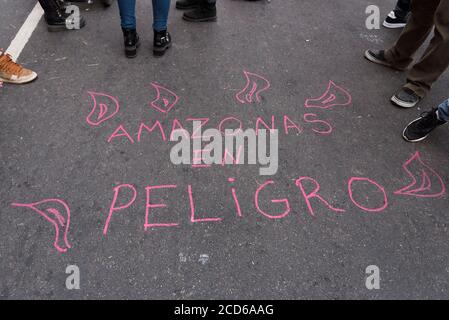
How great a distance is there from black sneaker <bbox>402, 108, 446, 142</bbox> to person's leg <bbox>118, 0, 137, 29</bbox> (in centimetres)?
248

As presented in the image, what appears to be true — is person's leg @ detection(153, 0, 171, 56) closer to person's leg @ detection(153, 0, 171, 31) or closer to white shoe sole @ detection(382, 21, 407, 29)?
person's leg @ detection(153, 0, 171, 31)

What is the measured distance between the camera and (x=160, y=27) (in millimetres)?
2834

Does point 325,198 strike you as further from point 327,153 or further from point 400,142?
point 400,142

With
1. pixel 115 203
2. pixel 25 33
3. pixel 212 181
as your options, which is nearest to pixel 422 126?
pixel 212 181

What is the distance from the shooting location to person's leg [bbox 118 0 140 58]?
2.63 m

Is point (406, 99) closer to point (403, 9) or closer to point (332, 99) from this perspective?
point (332, 99)

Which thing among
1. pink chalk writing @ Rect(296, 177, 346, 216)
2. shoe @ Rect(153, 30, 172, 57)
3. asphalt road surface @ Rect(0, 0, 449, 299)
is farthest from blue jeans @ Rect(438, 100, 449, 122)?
shoe @ Rect(153, 30, 172, 57)

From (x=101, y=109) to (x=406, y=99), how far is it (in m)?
2.55

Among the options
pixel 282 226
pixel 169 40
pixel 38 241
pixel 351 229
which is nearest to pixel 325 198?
pixel 351 229

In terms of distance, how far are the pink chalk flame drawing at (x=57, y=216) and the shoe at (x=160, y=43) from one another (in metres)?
1.67

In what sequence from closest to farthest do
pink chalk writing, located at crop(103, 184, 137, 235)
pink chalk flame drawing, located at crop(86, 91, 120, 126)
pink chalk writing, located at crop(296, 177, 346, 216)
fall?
1. pink chalk writing, located at crop(103, 184, 137, 235)
2. pink chalk writing, located at crop(296, 177, 346, 216)
3. pink chalk flame drawing, located at crop(86, 91, 120, 126)

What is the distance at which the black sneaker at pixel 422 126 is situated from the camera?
7.70 ft

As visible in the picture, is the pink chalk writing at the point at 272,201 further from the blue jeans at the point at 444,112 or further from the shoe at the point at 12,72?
the shoe at the point at 12,72

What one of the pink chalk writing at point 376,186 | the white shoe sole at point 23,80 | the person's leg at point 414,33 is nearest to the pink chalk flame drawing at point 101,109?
the white shoe sole at point 23,80
